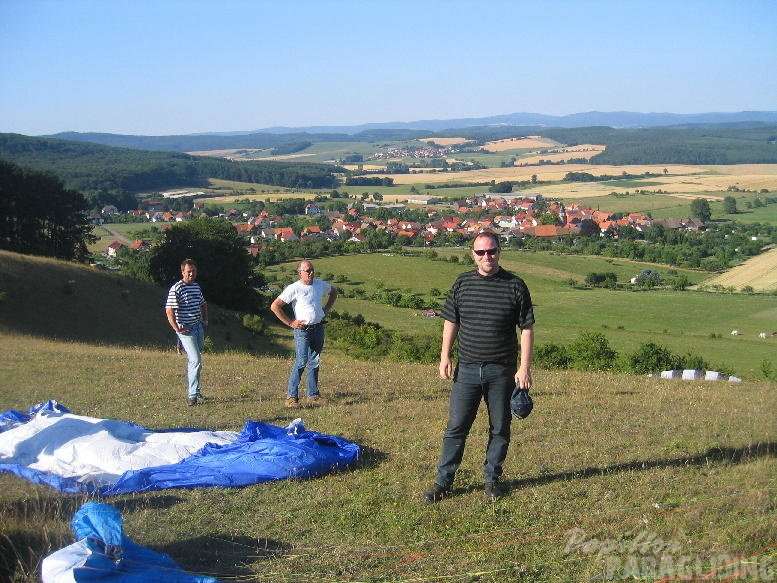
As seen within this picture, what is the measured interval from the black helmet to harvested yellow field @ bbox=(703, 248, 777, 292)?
215ft

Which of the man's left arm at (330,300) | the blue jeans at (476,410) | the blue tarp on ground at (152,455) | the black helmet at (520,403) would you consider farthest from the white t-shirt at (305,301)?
the black helmet at (520,403)

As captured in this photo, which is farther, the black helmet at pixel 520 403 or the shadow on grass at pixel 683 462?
the shadow on grass at pixel 683 462

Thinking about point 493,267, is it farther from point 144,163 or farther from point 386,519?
point 144,163

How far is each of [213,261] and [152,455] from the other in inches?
1701

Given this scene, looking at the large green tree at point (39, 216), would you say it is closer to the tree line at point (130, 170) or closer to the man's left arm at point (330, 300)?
the man's left arm at point (330, 300)

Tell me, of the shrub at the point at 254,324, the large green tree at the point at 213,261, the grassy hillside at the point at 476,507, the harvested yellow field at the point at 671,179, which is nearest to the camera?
the grassy hillside at the point at 476,507

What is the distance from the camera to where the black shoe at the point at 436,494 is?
21.1 feet

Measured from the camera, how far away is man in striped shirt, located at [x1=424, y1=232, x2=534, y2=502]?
6168mm

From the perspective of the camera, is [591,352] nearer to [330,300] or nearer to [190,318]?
[330,300]

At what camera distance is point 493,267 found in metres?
6.17

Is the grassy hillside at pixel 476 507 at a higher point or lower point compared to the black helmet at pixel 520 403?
lower

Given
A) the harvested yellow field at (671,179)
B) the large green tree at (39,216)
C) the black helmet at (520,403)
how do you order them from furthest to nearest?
the harvested yellow field at (671,179) < the large green tree at (39,216) < the black helmet at (520,403)

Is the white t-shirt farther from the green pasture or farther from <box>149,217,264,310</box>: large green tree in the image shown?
<box>149,217,264,310</box>: large green tree

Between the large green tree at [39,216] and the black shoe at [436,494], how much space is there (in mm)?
49789
